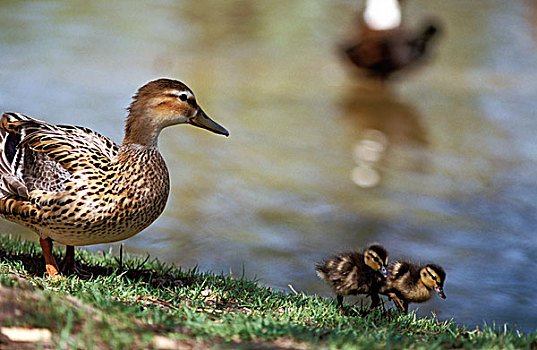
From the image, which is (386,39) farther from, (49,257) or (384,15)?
(49,257)

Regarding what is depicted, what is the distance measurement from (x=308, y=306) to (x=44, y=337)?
2.07 metres

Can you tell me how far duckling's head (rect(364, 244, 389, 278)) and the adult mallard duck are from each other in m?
1.43

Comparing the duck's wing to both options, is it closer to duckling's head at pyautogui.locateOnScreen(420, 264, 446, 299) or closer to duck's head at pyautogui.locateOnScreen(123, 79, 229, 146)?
duck's head at pyautogui.locateOnScreen(123, 79, 229, 146)

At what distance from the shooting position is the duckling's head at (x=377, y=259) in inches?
210

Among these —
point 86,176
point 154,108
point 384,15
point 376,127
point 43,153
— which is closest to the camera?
point 86,176

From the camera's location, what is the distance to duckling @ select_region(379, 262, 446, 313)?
5.41 metres

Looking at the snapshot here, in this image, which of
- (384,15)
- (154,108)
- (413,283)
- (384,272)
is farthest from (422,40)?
(154,108)

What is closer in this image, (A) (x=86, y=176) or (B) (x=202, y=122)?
(A) (x=86, y=176)

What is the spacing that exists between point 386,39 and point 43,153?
934 cm

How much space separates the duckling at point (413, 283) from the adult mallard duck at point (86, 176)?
1.69 m

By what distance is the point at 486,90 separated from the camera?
13867 millimetres

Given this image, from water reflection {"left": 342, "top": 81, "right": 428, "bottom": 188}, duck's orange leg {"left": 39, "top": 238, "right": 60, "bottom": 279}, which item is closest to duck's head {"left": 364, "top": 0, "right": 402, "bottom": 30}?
water reflection {"left": 342, "top": 81, "right": 428, "bottom": 188}

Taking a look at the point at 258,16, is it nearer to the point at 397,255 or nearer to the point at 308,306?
the point at 397,255

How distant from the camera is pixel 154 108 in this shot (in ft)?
17.2
